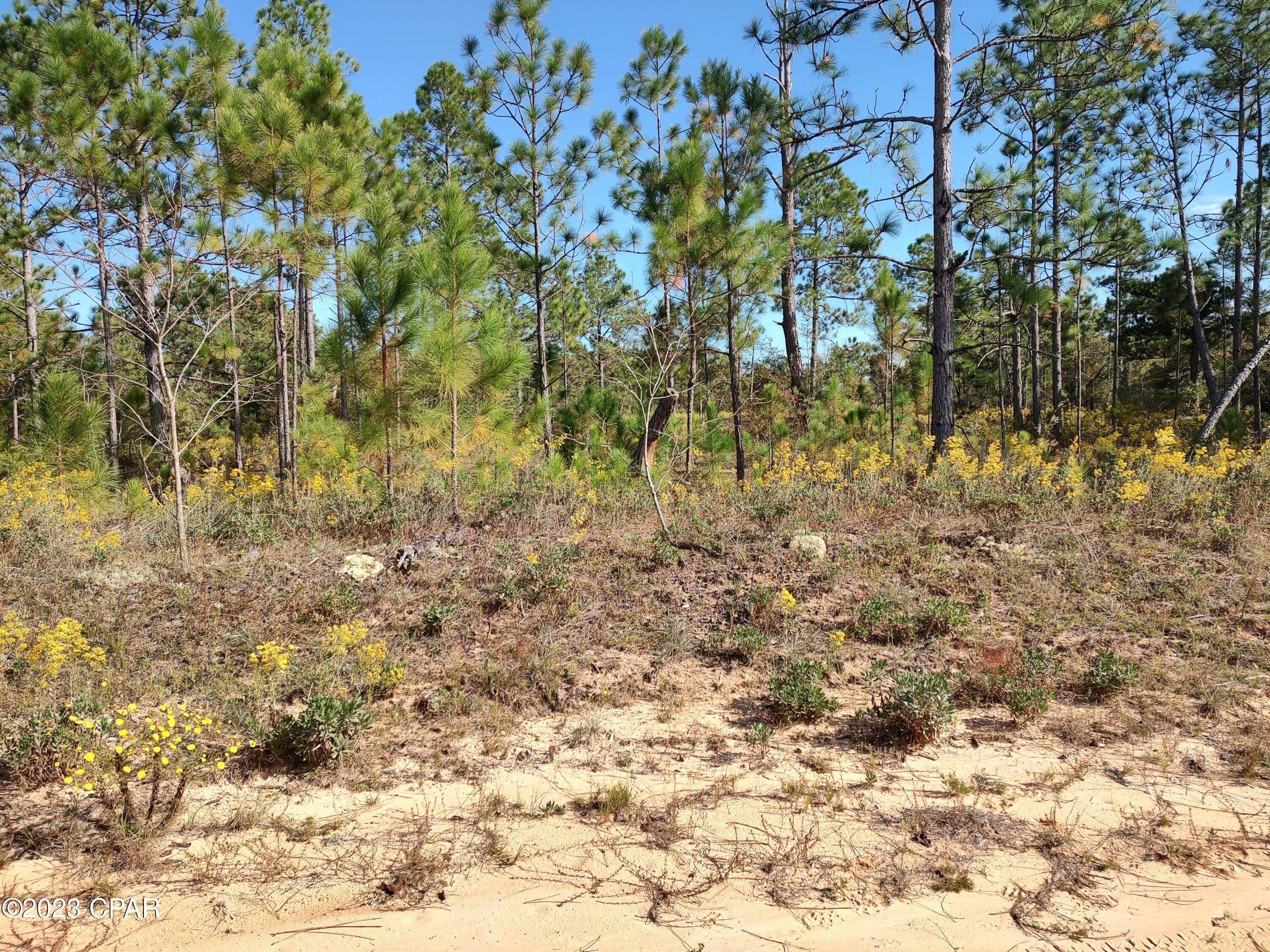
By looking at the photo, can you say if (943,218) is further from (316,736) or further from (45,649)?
(45,649)

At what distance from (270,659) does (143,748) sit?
29.1 inches

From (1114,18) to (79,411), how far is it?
41.0 ft

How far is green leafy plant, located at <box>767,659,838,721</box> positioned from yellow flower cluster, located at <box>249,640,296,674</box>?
291 centimetres

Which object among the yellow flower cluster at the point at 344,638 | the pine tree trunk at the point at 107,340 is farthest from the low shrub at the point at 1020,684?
the pine tree trunk at the point at 107,340

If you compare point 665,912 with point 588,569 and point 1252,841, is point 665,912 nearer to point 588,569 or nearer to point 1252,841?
point 1252,841

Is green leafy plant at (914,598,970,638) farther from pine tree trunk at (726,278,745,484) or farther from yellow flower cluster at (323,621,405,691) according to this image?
pine tree trunk at (726,278,745,484)

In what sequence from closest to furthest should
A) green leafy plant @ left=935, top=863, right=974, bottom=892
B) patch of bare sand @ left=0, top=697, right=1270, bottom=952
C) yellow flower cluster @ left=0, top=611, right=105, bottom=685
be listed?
1. patch of bare sand @ left=0, top=697, right=1270, bottom=952
2. green leafy plant @ left=935, top=863, right=974, bottom=892
3. yellow flower cluster @ left=0, top=611, right=105, bottom=685

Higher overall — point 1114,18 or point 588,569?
point 1114,18

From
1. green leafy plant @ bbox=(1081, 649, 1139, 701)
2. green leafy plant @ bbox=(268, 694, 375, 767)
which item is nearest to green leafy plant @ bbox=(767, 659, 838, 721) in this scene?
green leafy plant @ bbox=(1081, 649, 1139, 701)

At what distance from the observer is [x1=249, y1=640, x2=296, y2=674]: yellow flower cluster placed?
375 cm

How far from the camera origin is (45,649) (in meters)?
3.92

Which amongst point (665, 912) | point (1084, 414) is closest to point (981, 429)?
point (1084, 414)

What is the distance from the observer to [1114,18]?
6793mm

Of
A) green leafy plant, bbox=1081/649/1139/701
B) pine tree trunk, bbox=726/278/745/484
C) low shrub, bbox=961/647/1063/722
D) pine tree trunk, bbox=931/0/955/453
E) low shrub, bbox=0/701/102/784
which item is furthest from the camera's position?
pine tree trunk, bbox=726/278/745/484
